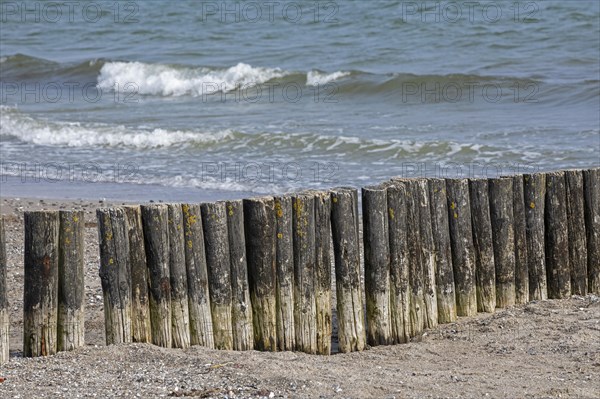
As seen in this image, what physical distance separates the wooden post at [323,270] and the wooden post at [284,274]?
0.59 feet

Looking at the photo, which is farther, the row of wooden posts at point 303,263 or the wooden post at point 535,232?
the wooden post at point 535,232

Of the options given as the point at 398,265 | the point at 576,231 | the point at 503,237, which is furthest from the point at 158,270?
the point at 576,231

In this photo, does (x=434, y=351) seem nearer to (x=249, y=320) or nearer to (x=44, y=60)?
(x=249, y=320)

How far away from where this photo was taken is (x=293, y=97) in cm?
2073

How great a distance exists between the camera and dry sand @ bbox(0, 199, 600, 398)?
18.3ft

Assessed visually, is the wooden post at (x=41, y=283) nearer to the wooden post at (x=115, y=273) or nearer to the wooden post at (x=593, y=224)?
the wooden post at (x=115, y=273)

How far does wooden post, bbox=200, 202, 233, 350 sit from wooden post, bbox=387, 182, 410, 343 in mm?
1162

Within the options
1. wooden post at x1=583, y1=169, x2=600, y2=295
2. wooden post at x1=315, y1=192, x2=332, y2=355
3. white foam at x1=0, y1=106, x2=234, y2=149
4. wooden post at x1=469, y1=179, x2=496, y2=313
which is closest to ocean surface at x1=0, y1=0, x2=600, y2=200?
white foam at x1=0, y1=106, x2=234, y2=149

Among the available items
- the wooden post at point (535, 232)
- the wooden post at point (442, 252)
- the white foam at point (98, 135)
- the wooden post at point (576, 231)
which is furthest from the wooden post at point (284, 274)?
the white foam at point (98, 135)

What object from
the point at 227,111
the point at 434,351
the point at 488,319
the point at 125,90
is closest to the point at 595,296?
the point at 488,319

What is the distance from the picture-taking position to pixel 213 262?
639 centimetres

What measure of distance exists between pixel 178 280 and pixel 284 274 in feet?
2.33

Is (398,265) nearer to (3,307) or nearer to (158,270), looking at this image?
(158,270)

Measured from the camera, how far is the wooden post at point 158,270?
20.4 ft
